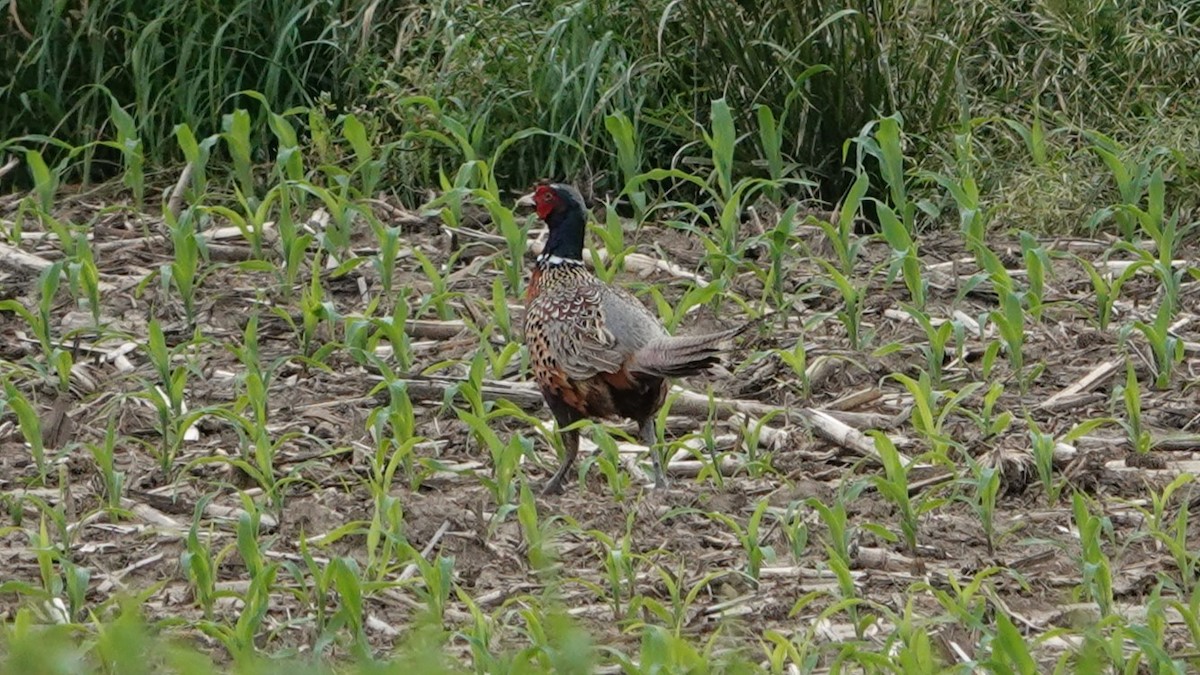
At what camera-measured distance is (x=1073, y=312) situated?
6.86 metres

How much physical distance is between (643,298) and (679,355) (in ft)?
5.34

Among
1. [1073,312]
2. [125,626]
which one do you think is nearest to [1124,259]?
[1073,312]

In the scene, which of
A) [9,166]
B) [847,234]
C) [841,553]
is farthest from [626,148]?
[841,553]

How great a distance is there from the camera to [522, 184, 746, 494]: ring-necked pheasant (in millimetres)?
5672

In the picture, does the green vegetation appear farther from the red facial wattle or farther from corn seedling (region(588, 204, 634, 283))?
the red facial wattle

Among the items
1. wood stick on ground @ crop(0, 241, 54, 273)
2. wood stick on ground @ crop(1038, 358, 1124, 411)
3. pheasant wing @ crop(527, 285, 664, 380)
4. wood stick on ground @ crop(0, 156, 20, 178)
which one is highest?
pheasant wing @ crop(527, 285, 664, 380)

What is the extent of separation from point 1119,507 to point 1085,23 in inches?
136

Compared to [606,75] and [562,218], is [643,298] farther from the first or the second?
[606,75]

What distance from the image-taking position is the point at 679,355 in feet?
18.2

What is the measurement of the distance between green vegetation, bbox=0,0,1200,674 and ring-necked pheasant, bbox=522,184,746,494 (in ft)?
0.48

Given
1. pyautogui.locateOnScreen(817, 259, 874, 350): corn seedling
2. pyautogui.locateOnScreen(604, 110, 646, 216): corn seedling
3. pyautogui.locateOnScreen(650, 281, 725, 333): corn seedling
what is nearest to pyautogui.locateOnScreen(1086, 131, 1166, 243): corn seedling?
pyautogui.locateOnScreen(817, 259, 874, 350): corn seedling

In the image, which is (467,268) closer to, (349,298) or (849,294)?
(349,298)

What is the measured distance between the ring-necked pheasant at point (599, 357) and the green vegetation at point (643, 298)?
15 centimetres

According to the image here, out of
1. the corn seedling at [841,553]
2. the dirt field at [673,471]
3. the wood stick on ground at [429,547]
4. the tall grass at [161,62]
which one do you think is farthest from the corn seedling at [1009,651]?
the tall grass at [161,62]
